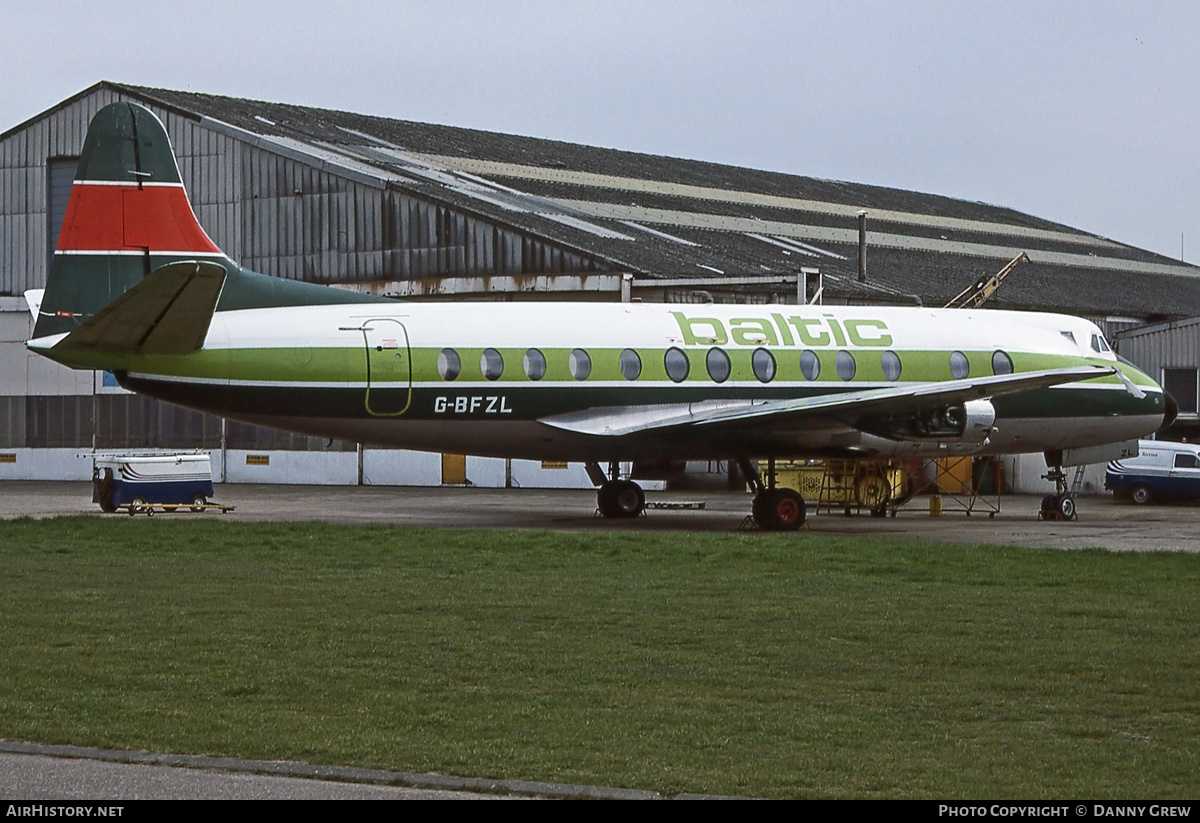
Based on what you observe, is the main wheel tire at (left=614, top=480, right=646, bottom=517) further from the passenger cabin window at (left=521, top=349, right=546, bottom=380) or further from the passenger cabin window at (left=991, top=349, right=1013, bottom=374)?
the passenger cabin window at (left=991, top=349, right=1013, bottom=374)

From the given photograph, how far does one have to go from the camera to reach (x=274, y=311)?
2712 centimetres

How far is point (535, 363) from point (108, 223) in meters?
7.93

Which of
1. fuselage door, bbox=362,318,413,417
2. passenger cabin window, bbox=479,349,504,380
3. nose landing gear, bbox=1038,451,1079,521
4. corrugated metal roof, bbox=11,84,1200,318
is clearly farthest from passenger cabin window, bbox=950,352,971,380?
corrugated metal roof, bbox=11,84,1200,318

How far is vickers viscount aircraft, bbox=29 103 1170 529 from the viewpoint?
26344 millimetres

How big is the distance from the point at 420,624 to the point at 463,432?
1306 centimetres

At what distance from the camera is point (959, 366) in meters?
31.8

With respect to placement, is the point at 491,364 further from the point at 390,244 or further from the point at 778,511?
the point at 390,244

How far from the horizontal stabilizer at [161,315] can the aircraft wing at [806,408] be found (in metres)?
6.91

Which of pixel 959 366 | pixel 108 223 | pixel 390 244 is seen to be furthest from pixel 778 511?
pixel 390 244

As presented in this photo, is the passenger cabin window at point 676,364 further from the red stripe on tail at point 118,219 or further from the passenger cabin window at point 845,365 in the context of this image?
the red stripe on tail at point 118,219

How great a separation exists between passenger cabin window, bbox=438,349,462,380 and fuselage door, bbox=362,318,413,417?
571 mm

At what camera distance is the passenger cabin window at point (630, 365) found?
2939cm
